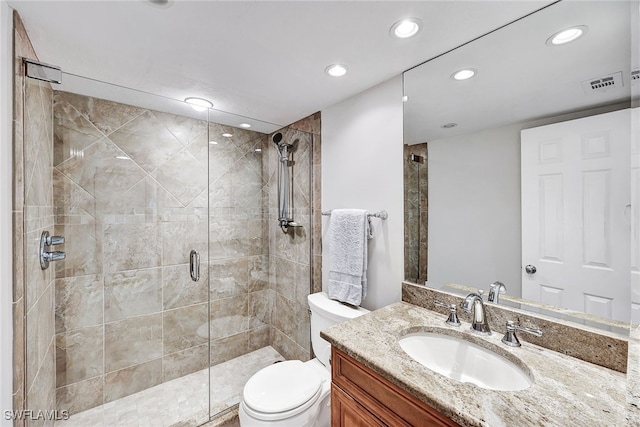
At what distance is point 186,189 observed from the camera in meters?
2.06

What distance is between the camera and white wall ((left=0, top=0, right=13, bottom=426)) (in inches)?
36.2

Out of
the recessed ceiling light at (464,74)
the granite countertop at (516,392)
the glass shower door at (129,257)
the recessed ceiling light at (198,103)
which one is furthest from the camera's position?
the recessed ceiling light at (198,103)

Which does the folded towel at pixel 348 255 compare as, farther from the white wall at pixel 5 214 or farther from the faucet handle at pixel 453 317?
the white wall at pixel 5 214

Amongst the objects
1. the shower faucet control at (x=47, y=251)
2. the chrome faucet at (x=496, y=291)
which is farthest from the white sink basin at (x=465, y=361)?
the shower faucet control at (x=47, y=251)

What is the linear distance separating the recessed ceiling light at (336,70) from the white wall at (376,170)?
299mm

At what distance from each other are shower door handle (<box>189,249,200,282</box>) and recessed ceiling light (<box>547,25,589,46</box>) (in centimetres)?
252

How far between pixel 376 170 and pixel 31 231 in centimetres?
187

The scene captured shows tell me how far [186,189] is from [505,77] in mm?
2227

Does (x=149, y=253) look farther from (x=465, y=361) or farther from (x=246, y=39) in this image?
(x=465, y=361)

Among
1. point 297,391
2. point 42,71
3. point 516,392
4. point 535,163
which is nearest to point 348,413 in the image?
point 297,391

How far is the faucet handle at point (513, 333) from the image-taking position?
1.01m

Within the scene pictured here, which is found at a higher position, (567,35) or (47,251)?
(567,35)

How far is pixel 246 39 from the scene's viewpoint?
118 centimetres

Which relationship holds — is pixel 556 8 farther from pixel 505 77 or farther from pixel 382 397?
pixel 382 397
